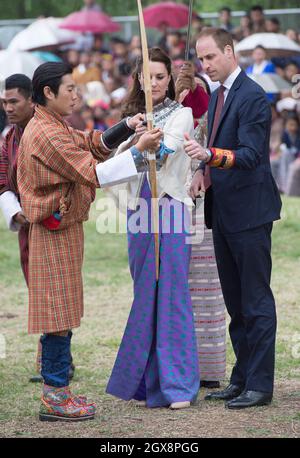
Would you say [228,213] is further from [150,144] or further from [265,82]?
[265,82]

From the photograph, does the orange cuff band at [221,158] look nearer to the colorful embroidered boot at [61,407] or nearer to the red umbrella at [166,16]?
the colorful embroidered boot at [61,407]

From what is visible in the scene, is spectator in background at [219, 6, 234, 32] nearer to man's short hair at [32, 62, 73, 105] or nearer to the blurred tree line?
the blurred tree line

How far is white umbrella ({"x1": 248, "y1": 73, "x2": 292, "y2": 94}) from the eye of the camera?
15.4m

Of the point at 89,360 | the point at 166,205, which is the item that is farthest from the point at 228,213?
the point at 89,360

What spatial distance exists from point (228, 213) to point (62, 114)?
1005 millimetres

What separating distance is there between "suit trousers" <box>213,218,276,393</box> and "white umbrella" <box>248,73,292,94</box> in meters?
10.1

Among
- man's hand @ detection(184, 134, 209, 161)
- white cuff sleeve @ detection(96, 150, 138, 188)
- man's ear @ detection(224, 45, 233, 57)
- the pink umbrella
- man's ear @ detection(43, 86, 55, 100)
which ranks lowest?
white cuff sleeve @ detection(96, 150, 138, 188)

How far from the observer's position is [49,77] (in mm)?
5305

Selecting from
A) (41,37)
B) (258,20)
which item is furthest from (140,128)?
(41,37)

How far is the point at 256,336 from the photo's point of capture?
5.41 m

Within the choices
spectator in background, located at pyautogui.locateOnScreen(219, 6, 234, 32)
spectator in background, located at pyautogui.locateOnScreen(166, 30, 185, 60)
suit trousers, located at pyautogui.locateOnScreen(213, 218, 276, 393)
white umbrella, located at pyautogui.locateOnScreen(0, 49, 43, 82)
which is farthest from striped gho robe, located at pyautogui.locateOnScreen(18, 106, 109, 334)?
spectator in background, located at pyautogui.locateOnScreen(219, 6, 234, 32)

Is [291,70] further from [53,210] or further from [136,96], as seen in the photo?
[53,210]

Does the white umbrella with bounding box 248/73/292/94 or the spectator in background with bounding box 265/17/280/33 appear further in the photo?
the spectator in background with bounding box 265/17/280/33

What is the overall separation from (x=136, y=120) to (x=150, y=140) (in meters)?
0.35
